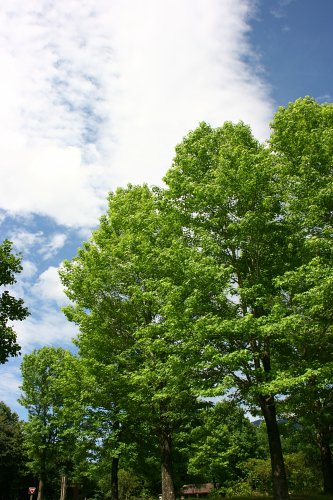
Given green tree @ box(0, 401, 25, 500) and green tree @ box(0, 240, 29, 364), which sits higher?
green tree @ box(0, 240, 29, 364)

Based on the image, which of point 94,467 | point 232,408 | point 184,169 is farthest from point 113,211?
point 94,467

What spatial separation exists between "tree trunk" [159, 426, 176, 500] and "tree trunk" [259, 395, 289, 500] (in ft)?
17.7

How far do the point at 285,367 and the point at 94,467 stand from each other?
13.3 m

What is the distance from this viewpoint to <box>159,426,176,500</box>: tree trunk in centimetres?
1689

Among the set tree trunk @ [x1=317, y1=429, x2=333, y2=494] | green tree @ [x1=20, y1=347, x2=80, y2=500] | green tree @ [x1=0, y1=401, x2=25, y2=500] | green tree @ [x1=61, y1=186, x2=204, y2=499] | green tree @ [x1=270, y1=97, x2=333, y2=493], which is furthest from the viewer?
green tree @ [x1=0, y1=401, x2=25, y2=500]

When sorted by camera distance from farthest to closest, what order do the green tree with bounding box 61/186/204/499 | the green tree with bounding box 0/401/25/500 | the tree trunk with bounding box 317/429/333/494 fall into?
the green tree with bounding box 0/401/25/500 < the tree trunk with bounding box 317/429/333/494 < the green tree with bounding box 61/186/204/499

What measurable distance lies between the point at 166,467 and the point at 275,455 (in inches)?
223

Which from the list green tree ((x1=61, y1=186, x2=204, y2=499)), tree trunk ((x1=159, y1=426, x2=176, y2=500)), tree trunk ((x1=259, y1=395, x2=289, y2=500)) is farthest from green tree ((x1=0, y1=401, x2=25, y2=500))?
tree trunk ((x1=259, y1=395, x2=289, y2=500))

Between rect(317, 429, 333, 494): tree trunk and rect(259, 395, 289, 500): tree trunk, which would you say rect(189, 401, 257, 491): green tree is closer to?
rect(259, 395, 289, 500): tree trunk

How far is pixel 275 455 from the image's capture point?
13.6m

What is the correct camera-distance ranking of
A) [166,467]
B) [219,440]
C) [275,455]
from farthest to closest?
[219,440]
[166,467]
[275,455]

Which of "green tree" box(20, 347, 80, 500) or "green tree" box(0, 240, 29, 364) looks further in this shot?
"green tree" box(20, 347, 80, 500)

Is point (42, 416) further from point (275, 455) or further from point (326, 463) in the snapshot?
point (275, 455)

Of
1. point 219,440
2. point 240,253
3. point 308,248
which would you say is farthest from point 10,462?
point 308,248
